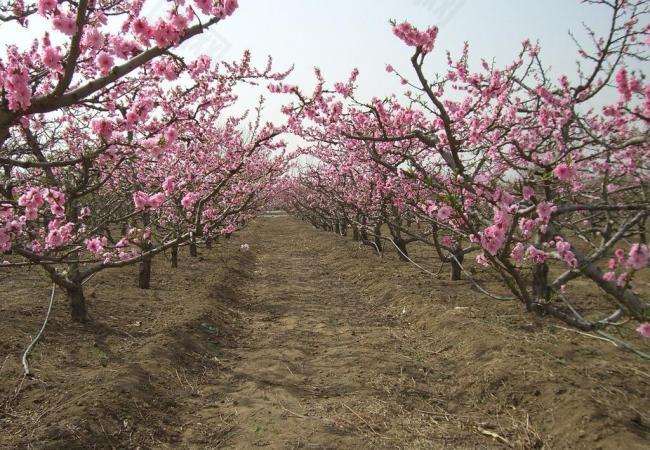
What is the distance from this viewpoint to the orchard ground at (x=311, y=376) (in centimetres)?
395

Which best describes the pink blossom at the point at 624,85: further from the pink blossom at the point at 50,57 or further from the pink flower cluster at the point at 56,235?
the pink flower cluster at the point at 56,235

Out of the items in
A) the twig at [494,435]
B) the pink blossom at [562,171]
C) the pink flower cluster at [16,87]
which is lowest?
the twig at [494,435]

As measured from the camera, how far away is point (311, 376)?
551 cm

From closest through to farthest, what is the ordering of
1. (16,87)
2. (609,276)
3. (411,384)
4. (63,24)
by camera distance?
(16,87) < (63,24) < (609,276) < (411,384)

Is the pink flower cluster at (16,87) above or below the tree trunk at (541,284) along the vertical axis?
above

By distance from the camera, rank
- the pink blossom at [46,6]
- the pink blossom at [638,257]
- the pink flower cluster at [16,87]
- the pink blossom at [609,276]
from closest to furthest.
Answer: the pink flower cluster at [16,87] → the pink blossom at [46,6] → the pink blossom at [638,257] → the pink blossom at [609,276]

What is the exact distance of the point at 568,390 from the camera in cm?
423

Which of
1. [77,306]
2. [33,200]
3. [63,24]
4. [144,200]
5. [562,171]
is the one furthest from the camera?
[77,306]

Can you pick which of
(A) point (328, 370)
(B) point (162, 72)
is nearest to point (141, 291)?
(A) point (328, 370)

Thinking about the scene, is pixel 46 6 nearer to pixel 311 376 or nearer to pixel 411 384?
pixel 311 376

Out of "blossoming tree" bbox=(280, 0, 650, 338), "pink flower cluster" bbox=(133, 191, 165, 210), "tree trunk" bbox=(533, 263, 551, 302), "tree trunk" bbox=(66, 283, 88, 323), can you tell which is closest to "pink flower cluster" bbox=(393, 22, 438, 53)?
"blossoming tree" bbox=(280, 0, 650, 338)

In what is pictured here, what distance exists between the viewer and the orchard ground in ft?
13.0

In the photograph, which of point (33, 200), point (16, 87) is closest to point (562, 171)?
point (16, 87)

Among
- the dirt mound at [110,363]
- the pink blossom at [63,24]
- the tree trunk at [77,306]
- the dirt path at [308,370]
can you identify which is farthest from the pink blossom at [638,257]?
the tree trunk at [77,306]
